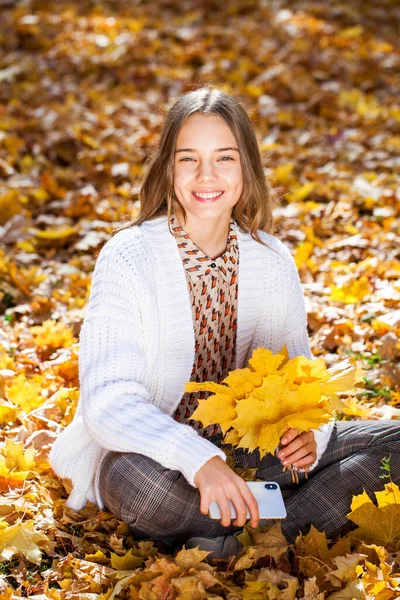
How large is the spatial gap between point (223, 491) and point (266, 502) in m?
0.20

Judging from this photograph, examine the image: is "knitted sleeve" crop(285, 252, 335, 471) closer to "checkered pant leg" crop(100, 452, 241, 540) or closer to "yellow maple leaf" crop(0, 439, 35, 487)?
"checkered pant leg" crop(100, 452, 241, 540)

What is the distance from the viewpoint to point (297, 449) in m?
2.03

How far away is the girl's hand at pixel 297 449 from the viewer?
6.57 ft

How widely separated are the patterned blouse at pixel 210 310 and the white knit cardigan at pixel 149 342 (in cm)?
4

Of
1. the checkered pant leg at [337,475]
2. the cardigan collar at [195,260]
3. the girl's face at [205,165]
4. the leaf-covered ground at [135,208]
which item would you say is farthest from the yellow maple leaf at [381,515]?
the girl's face at [205,165]

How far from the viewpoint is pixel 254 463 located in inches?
87.1

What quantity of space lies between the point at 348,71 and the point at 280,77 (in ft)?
2.55

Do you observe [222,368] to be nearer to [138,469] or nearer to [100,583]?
[138,469]

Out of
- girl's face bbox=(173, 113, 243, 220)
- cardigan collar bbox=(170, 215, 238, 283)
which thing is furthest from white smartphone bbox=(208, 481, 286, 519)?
girl's face bbox=(173, 113, 243, 220)

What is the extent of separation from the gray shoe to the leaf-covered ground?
4cm

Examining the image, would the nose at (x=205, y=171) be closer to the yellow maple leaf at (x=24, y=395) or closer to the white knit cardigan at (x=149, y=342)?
the white knit cardigan at (x=149, y=342)

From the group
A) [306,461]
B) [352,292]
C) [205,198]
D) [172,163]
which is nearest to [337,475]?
[306,461]

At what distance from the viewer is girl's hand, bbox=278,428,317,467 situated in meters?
2.00

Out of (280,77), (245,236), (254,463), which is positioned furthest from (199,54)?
(254,463)
